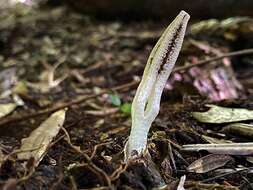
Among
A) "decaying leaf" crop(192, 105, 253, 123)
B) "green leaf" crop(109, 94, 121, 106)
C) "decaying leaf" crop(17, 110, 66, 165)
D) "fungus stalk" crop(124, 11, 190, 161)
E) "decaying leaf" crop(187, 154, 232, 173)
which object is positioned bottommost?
"green leaf" crop(109, 94, 121, 106)

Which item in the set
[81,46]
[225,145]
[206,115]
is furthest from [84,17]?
[225,145]

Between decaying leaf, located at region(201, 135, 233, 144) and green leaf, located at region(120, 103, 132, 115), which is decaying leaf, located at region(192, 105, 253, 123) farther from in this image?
green leaf, located at region(120, 103, 132, 115)

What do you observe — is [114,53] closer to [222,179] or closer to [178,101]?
[178,101]

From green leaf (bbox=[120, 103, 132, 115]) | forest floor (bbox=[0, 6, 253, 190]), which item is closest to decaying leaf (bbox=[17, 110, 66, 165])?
forest floor (bbox=[0, 6, 253, 190])

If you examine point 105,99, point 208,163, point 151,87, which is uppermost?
point 151,87

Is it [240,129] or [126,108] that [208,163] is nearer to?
[240,129]

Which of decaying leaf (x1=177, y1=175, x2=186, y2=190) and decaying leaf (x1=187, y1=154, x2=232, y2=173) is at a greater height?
decaying leaf (x1=177, y1=175, x2=186, y2=190)

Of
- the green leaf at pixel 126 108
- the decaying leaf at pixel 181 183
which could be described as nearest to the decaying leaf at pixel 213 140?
the decaying leaf at pixel 181 183

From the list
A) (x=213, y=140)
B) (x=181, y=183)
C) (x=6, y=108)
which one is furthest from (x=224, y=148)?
(x=6, y=108)
